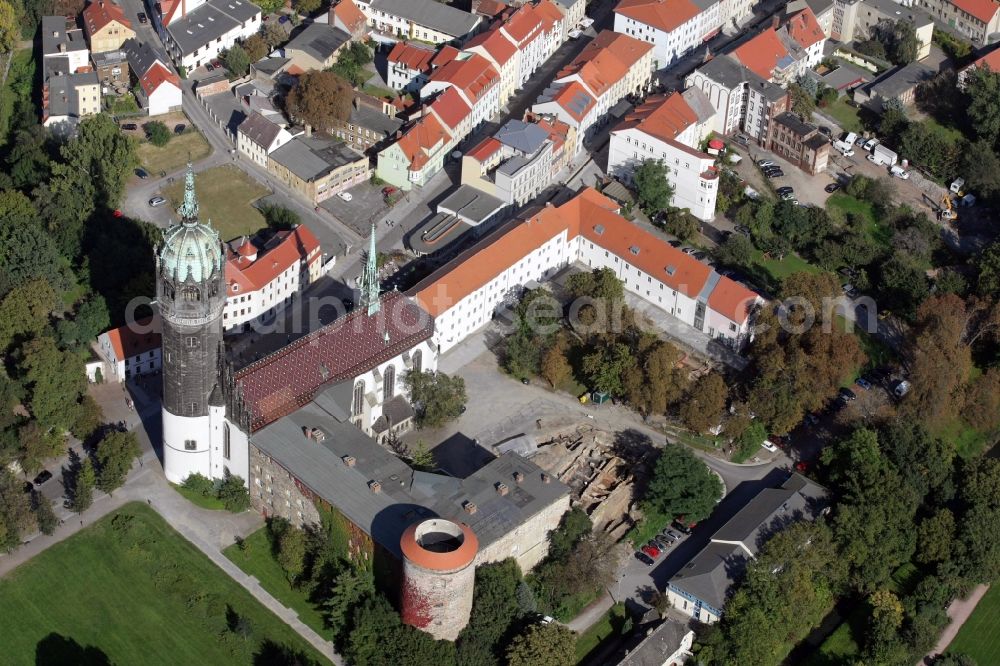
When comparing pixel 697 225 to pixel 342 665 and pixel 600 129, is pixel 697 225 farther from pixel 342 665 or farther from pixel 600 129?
pixel 342 665

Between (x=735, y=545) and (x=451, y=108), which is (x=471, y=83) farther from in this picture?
(x=735, y=545)

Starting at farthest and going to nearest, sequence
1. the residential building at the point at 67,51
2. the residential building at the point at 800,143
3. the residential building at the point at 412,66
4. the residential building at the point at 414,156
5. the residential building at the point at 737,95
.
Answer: the residential building at the point at 412,66 < the residential building at the point at 67,51 < the residential building at the point at 737,95 < the residential building at the point at 800,143 < the residential building at the point at 414,156

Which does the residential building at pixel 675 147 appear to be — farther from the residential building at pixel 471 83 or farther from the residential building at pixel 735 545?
the residential building at pixel 735 545

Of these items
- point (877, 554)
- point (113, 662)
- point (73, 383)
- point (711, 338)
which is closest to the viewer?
point (113, 662)

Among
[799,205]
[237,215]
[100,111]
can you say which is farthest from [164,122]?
[799,205]

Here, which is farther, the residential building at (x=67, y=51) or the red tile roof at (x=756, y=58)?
the red tile roof at (x=756, y=58)

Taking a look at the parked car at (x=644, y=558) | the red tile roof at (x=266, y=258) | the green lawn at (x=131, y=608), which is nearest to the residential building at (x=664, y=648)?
the parked car at (x=644, y=558)

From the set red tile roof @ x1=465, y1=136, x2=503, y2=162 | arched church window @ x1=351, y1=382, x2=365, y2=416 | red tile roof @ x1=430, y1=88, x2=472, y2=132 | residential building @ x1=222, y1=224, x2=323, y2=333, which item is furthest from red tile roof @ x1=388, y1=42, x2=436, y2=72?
arched church window @ x1=351, y1=382, x2=365, y2=416
